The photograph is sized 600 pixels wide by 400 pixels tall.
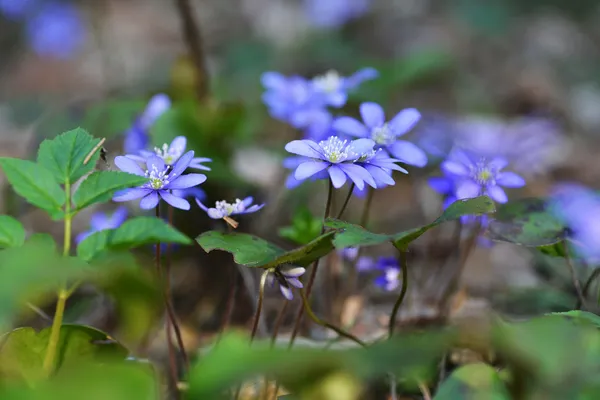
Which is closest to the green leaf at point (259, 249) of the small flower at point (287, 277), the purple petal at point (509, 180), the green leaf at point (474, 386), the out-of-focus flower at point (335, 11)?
the small flower at point (287, 277)

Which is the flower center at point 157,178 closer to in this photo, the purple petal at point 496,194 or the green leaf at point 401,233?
the green leaf at point 401,233

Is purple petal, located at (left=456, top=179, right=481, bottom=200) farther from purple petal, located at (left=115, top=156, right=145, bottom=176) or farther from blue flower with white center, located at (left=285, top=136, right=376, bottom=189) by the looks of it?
purple petal, located at (left=115, top=156, right=145, bottom=176)

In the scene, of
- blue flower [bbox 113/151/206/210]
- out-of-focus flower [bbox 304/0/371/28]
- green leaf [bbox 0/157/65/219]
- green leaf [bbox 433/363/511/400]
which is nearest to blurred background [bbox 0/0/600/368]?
out-of-focus flower [bbox 304/0/371/28]

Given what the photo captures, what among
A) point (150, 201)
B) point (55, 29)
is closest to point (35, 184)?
point (150, 201)

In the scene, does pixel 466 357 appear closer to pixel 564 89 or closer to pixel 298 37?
pixel 564 89

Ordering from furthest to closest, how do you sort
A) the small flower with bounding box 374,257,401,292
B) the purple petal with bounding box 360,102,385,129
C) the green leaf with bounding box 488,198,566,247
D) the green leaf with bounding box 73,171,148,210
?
the small flower with bounding box 374,257,401,292 < the purple petal with bounding box 360,102,385,129 < the green leaf with bounding box 488,198,566,247 < the green leaf with bounding box 73,171,148,210

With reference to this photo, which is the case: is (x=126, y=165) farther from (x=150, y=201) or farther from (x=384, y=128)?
(x=384, y=128)

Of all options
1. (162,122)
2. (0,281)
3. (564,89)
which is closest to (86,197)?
(0,281)
